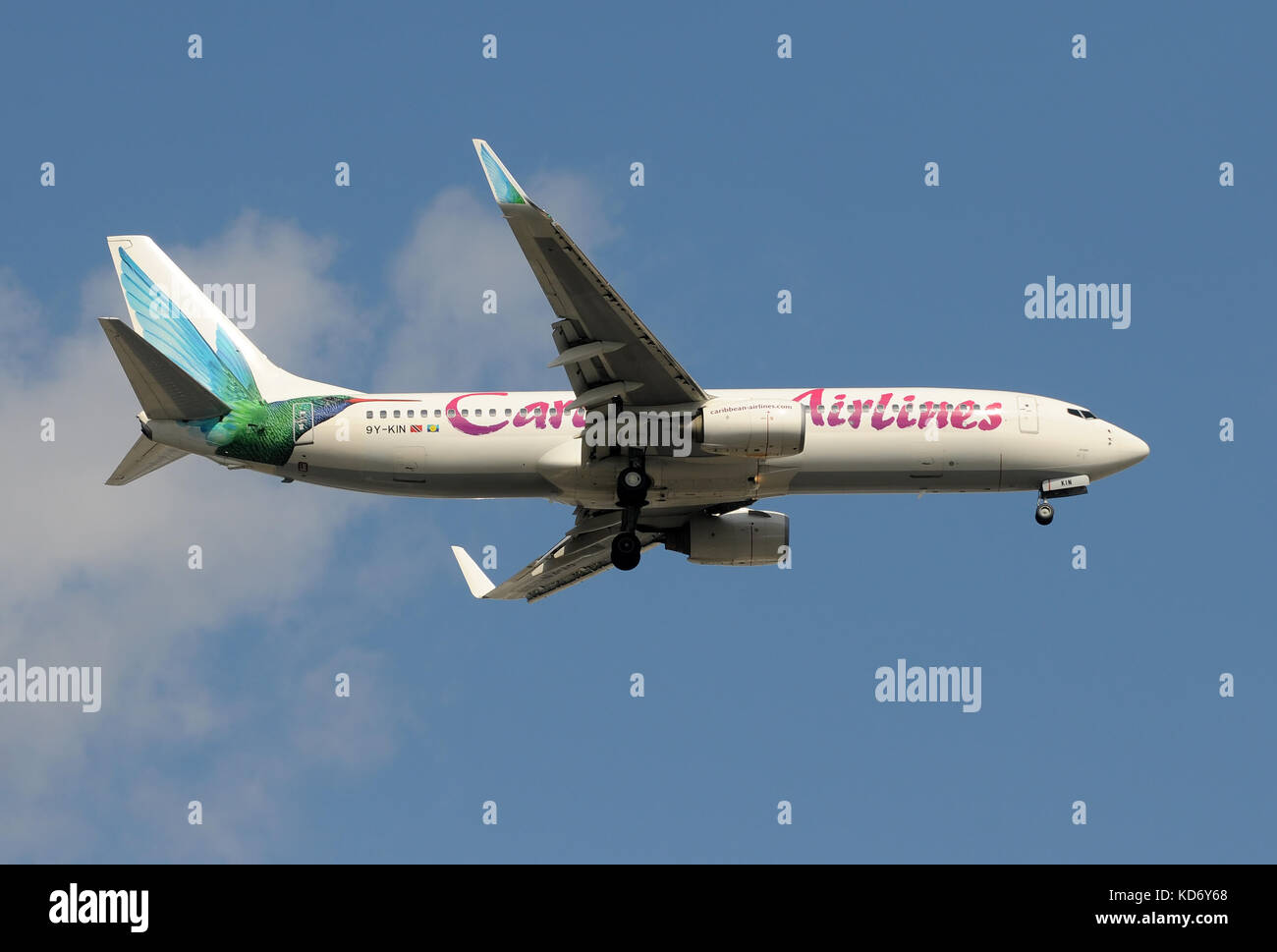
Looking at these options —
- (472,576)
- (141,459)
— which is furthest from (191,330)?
(472,576)

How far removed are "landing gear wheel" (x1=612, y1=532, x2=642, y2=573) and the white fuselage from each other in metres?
1.18

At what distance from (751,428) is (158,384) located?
16906 millimetres

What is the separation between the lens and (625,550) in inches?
1982

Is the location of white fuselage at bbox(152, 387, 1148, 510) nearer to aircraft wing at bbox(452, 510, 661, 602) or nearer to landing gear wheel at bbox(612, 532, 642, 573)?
landing gear wheel at bbox(612, 532, 642, 573)

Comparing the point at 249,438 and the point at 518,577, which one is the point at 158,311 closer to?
the point at 249,438

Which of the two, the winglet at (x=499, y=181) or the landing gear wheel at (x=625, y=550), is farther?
the landing gear wheel at (x=625, y=550)

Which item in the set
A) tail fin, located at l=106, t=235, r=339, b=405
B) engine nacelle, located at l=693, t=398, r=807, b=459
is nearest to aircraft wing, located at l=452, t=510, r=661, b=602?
engine nacelle, located at l=693, t=398, r=807, b=459

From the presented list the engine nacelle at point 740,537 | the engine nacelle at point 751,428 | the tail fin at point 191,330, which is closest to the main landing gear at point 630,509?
the engine nacelle at point 751,428

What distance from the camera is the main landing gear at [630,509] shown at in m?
48.9

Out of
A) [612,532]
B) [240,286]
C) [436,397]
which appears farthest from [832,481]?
[240,286]

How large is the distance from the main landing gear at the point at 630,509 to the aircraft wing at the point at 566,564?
3940mm

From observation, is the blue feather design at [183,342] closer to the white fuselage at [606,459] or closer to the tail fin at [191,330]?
the tail fin at [191,330]

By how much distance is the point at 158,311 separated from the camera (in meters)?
53.8

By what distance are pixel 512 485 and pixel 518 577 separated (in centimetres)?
773
